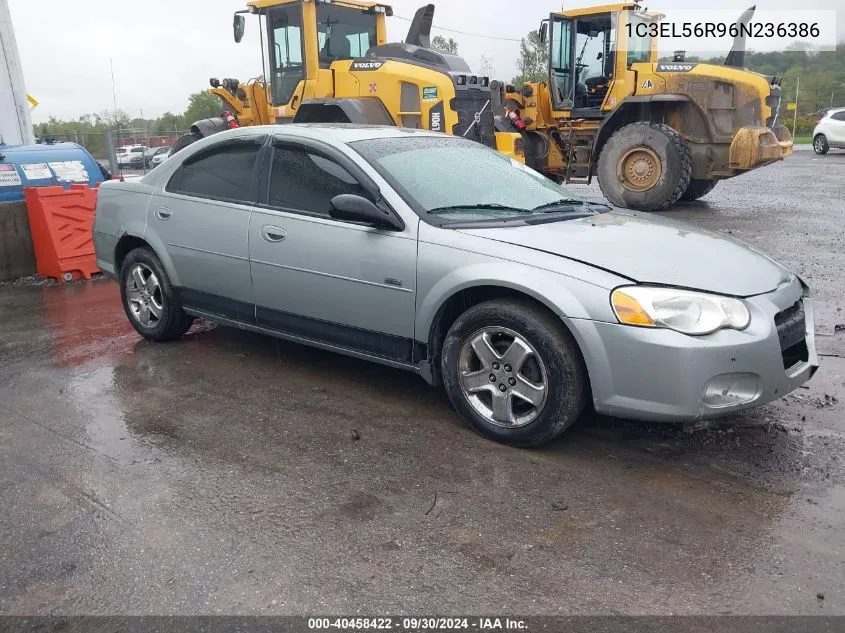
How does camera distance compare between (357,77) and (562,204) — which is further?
(357,77)

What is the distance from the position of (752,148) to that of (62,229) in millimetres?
9852

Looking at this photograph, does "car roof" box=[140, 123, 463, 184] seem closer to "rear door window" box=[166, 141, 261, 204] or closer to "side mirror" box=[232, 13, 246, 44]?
"rear door window" box=[166, 141, 261, 204]

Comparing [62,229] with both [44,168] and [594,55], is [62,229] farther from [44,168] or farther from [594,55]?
[594,55]

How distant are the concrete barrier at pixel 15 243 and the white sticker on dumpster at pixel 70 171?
0.89 meters

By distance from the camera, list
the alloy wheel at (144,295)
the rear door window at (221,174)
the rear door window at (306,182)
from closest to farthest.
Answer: the rear door window at (306,182) < the rear door window at (221,174) < the alloy wheel at (144,295)

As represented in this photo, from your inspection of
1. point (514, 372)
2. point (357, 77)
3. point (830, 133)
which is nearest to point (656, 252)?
point (514, 372)

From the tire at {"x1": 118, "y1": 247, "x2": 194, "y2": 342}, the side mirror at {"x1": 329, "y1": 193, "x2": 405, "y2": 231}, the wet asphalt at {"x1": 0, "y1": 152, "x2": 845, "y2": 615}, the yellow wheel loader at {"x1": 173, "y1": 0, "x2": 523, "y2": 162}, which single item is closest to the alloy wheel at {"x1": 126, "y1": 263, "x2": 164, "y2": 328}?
the tire at {"x1": 118, "y1": 247, "x2": 194, "y2": 342}

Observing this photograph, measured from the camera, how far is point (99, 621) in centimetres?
260

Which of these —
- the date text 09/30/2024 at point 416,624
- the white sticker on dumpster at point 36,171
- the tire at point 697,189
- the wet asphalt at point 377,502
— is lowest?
the date text 09/30/2024 at point 416,624

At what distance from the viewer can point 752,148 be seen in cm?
1170

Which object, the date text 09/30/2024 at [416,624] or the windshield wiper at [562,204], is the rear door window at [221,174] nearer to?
the windshield wiper at [562,204]

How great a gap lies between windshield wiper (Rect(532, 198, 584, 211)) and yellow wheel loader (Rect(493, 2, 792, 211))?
8.13 meters

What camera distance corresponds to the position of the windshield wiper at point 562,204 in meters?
4.57

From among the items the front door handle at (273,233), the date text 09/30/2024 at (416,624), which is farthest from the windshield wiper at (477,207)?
the date text 09/30/2024 at (416,624)
